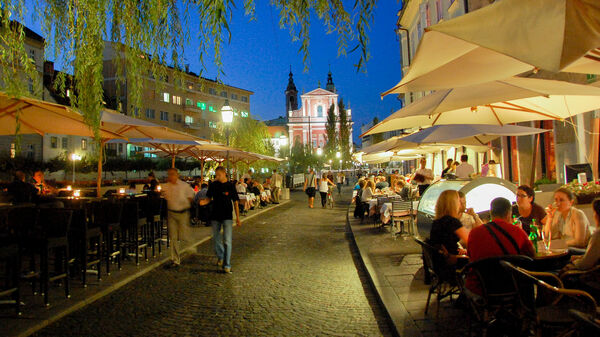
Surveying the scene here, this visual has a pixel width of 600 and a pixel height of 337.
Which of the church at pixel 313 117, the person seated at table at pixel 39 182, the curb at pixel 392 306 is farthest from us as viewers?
the church at pixel 313 117

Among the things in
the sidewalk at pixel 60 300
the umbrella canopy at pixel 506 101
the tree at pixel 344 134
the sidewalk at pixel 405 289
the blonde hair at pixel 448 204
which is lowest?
the sidewalk at pixel 405 289

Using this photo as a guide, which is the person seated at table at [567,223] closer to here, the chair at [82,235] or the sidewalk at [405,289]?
the sidewalk at [405,289]

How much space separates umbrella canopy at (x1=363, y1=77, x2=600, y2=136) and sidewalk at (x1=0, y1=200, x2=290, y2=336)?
492 centimetres

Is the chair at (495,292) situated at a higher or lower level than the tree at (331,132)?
lower

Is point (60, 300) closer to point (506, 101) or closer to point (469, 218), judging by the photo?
point (469, 218)

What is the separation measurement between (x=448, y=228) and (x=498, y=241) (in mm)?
1094

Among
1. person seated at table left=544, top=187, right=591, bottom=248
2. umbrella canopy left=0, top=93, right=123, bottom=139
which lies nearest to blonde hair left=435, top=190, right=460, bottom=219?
person seated at table left=544, top=187, right=591, bottom=248

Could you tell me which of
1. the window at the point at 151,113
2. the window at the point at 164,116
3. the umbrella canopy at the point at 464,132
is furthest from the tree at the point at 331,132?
the umbrella canopy at the point at 464,132

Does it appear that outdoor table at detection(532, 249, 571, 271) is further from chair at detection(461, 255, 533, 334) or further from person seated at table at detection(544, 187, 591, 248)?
person seated at table at detection(544, 187, 591, 248)

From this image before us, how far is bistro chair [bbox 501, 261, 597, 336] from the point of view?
2.89 m

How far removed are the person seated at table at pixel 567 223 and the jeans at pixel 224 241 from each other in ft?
16.2

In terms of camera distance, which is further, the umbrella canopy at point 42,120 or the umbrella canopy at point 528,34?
the umbrella canopy at point 42,120

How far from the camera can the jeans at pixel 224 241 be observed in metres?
7.23

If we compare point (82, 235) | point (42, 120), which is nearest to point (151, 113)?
point (42, 120)
